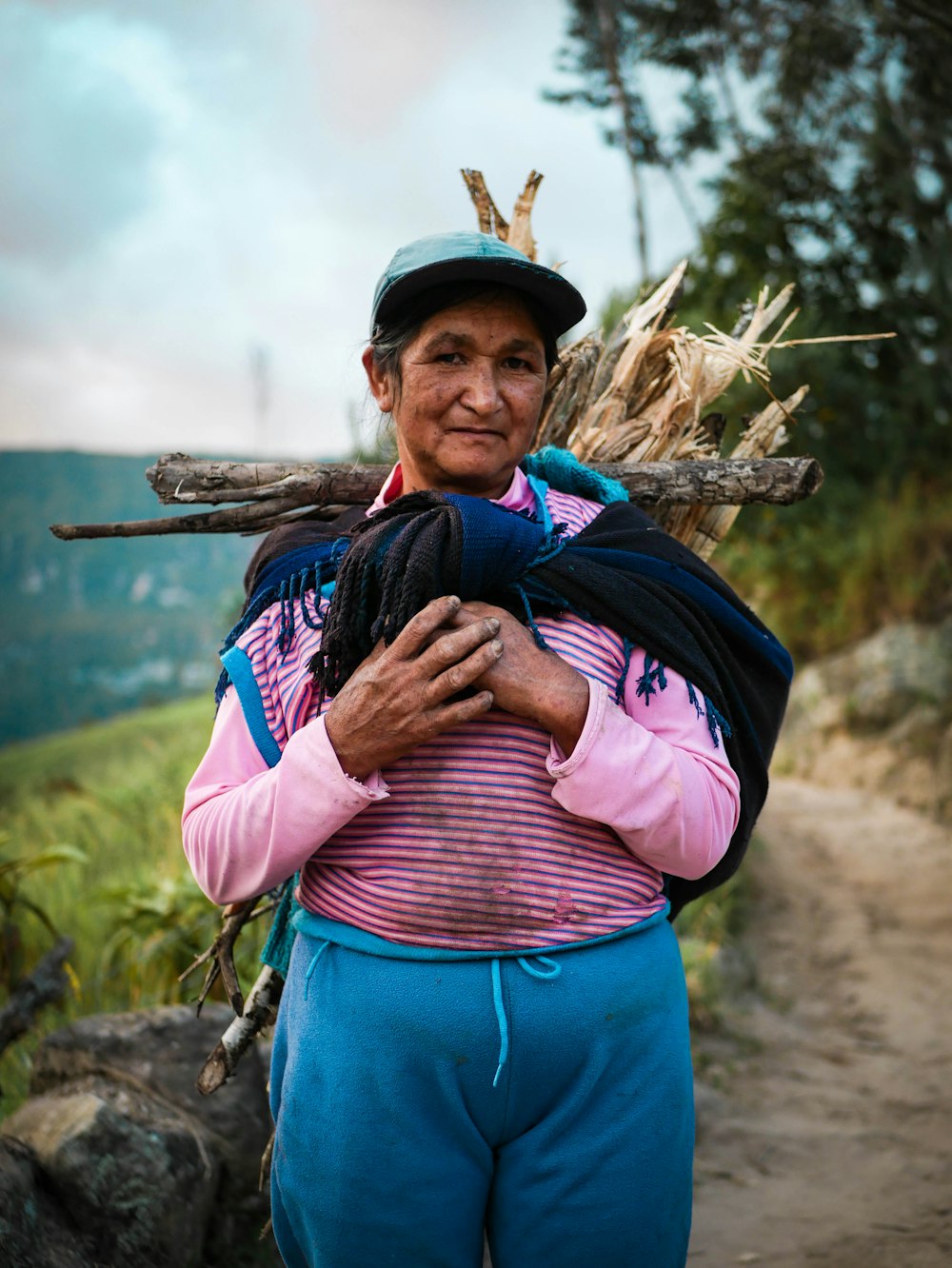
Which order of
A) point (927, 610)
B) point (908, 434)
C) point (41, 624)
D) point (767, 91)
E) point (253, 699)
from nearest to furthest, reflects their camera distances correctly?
point (253, 699) < point (927, 610) < point (908, 434) < point (767, 91) < point (41, 624)

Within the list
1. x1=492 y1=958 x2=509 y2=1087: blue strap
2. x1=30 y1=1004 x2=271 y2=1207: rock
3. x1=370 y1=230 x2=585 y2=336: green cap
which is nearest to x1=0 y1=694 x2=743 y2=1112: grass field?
x1=30 y1=1004 x2=271 y2=1207: rock

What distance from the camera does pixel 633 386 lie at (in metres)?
2.47

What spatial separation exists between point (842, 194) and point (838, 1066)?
5842mm

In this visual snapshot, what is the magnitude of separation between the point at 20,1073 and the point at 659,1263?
237 centimetres

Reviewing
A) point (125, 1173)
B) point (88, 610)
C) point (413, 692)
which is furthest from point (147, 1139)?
point (88, 610)

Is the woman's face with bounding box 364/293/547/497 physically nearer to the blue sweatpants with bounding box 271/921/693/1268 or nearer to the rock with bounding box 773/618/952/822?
the blue sweatpants with bounding box 271/921/693/1268

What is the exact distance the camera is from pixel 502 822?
4.57ft

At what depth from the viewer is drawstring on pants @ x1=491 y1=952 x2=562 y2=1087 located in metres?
1.36

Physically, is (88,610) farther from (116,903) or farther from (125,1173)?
(125,1173)

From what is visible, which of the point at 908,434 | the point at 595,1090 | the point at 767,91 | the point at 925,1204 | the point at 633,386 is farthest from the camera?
the point at 767,91

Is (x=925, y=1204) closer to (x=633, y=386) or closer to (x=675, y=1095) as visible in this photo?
(x=675, y=1095)

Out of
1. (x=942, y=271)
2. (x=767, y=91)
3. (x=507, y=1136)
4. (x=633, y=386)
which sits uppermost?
(x=767, y=91)

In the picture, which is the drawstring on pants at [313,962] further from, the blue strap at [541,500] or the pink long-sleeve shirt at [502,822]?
the blue strap at [541,500]

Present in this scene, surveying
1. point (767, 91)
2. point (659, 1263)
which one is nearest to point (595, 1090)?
point (659, 1263)
